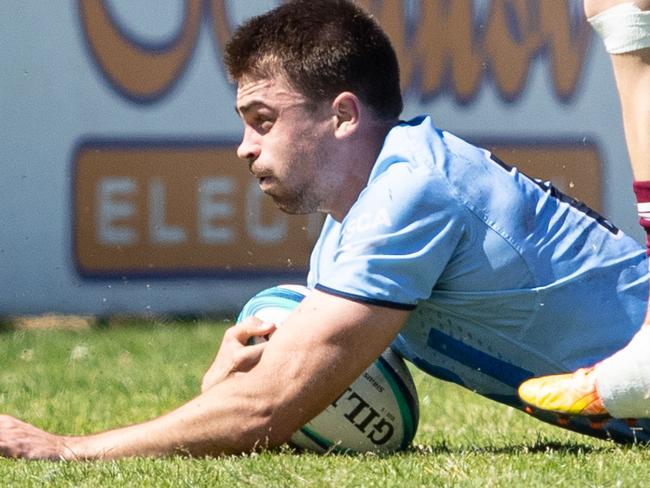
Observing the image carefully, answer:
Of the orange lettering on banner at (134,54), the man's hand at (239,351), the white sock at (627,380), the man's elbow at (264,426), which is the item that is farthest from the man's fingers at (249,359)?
the orange lettering on banner at (134,54)

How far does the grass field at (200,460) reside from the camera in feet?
12.4

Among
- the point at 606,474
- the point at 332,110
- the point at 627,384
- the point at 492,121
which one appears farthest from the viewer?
the point at 492,121

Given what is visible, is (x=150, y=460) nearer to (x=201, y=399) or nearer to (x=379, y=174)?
(x=201, y=399)

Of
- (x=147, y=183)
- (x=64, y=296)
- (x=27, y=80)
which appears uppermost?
(x=27, y=80)

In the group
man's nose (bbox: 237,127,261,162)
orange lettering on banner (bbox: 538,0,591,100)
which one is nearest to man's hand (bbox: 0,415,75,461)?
man's nose (bbox: 237,127,261,162)

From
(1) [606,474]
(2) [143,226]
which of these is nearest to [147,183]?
(2) [143,226]

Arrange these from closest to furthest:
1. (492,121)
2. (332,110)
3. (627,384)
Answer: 1. (627,384)
2. (332,110)
3. (492,121)

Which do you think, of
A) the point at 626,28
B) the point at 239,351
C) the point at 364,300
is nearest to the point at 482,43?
the point at 626,28

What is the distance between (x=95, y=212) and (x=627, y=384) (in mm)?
6082

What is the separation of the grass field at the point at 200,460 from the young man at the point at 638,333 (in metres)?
0.14

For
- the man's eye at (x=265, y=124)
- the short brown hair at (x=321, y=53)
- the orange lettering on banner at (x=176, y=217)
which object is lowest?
the orange lettering on banner at (x=176, y=217)

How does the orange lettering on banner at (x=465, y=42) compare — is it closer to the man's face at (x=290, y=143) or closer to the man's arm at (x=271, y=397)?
the man's face at (x=290, y=143)

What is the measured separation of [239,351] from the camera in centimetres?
420

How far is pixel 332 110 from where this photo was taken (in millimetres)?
4324
